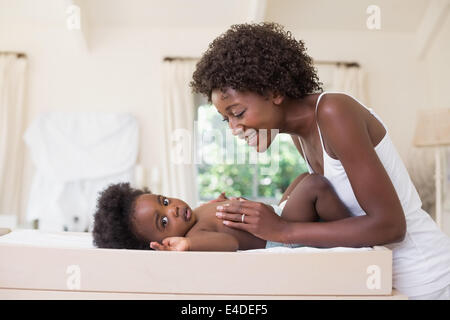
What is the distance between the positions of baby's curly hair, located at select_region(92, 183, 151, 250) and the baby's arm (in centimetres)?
24

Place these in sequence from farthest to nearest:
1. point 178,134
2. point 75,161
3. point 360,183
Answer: point 178,134, point 75,161, point 360,183

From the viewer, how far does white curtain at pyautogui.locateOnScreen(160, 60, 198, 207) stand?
519cm

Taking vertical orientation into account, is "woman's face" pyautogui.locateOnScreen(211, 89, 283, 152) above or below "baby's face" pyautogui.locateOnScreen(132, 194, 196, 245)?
above

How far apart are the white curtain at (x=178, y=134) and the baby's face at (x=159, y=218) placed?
3.49 metres

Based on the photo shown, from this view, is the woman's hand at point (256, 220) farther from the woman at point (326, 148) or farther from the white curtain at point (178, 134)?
the white curtain at point (178, 134)

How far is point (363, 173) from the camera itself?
42.0 inches

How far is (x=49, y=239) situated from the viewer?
1.58 metres

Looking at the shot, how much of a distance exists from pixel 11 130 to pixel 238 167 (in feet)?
8.95

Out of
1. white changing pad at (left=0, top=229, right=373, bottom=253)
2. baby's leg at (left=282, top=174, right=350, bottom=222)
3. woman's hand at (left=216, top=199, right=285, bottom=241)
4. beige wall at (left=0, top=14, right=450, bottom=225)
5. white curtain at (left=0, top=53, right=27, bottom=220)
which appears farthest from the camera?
beige wall at (left=0, top=14, right=450, bottom=225)

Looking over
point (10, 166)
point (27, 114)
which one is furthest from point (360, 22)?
point (10, 166)

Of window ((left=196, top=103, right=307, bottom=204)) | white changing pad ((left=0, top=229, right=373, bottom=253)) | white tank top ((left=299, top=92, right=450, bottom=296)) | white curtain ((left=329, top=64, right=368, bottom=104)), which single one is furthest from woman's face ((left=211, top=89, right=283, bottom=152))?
white curtain ((left=329, top=64, right=368, bottom=104))

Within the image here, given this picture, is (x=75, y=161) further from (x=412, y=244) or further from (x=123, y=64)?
(x=412, y=244)

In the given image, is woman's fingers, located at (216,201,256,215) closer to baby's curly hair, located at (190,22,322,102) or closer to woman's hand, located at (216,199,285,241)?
woman's hand, located at (216,199,285,241)

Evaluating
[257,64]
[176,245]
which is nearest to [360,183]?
[257,64]
